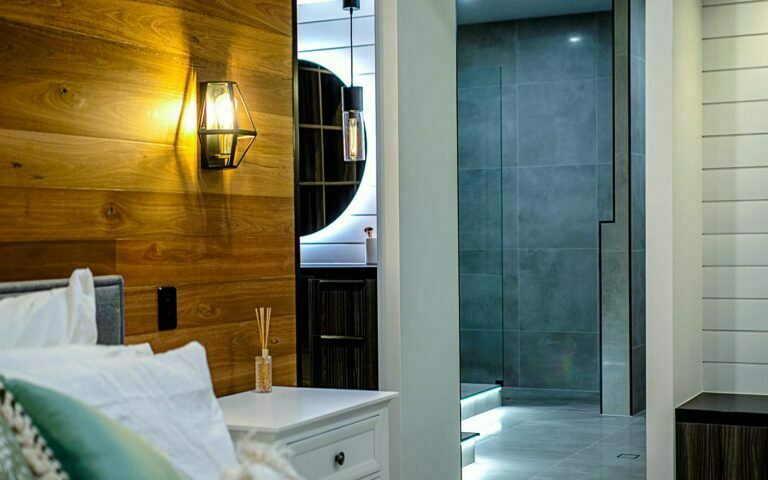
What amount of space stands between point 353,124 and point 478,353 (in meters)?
2.17

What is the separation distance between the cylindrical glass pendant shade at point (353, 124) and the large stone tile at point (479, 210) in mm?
1394

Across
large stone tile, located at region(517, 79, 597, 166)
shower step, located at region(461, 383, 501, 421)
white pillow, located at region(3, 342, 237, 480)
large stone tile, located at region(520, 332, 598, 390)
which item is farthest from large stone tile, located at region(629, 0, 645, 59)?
white pillow, located at region(3, 342, 237, 480)

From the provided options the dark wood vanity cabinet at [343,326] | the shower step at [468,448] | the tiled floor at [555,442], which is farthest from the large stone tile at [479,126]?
the shower step at [468,448]

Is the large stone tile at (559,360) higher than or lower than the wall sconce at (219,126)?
lower

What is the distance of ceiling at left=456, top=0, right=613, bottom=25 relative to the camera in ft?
24.3

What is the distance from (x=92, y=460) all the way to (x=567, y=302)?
21.8ft

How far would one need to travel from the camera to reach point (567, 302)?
304 inches

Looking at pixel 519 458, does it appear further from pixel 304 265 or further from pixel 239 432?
pixel 239 432

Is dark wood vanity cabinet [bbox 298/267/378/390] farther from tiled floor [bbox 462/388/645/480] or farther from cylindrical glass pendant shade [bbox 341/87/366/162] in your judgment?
tiled floor [bbox 462/388/645/480]

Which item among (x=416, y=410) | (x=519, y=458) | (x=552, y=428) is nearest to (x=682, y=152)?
(x=416, y=410)

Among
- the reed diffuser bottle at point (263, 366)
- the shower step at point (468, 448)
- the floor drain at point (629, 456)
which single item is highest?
the reed diffuser bottle at point (263, 366)

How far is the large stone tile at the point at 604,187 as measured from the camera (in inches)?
283

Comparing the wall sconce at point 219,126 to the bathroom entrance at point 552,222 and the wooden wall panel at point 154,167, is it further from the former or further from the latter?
the bathroom entrance at point 552,222

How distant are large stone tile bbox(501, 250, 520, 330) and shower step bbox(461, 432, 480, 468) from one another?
Answer: 2552 mm
